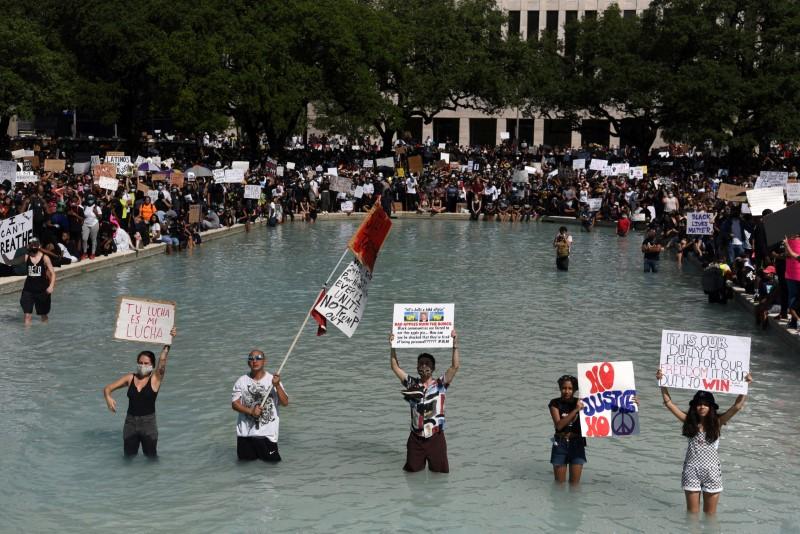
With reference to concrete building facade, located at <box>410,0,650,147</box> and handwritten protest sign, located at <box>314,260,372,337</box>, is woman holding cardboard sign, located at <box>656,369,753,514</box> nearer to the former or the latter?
handwritten protest sign, located at <box>314,260,372,337</box>

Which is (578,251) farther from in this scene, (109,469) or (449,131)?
(449,131)

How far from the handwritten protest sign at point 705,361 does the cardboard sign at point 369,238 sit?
11.1 feet

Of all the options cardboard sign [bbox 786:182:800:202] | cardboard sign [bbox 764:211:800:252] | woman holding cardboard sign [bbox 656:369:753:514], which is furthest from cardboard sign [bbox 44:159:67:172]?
woman holding cardboard sign [bbox 656:369:753:514]

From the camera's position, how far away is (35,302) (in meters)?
21.1

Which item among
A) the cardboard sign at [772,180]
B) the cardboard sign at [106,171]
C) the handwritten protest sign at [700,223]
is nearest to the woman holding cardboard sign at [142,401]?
the handwritten protest sign at [700,223]

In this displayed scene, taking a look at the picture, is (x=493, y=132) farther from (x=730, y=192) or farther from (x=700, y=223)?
(x=700, y=223)

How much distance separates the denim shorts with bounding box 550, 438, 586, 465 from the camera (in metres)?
11.8

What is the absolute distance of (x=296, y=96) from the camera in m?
60.5

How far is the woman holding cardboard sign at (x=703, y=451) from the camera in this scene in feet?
35.0

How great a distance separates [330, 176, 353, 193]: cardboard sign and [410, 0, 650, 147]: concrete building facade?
186 feet

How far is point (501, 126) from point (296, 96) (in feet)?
171

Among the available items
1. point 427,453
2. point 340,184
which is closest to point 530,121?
point 340,184

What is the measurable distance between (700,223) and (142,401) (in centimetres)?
2132

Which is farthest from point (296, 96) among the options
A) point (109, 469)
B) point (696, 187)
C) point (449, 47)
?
point (109, 469)
